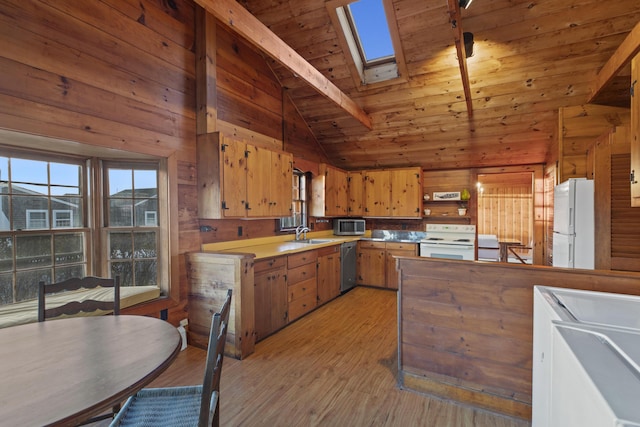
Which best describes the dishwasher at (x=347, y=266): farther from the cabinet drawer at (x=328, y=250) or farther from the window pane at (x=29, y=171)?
the window pane at (x=29, y=171)

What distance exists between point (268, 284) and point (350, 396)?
137cm

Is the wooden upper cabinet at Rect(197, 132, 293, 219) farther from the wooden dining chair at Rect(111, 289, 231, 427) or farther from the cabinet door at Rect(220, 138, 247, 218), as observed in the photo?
the wooden dining chair at Rect(111, 289, 231, 427)

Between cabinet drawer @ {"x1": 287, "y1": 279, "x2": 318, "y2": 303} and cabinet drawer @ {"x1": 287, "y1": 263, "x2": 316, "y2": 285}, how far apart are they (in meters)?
0.05

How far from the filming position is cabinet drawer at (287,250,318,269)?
351cm

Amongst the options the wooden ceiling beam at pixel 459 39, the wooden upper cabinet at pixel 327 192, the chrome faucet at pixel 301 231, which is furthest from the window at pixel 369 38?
the chrome faucet at pixel 301 231

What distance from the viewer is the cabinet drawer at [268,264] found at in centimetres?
299

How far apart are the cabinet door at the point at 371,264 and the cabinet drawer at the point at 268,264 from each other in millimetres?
2265

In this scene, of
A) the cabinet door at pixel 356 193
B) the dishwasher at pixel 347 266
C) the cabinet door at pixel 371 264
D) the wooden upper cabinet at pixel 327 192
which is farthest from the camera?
the cabinet door at pixel 356 193

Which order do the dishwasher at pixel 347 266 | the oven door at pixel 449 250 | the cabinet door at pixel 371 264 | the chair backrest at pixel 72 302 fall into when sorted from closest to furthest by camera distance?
1. the chair backrest at pixel 72 302
2. the oven door at pixel 449 250
3. the dishwasher at pixel 347 266
4. the cabinet door at pixel 371 264

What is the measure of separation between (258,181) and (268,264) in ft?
3.14

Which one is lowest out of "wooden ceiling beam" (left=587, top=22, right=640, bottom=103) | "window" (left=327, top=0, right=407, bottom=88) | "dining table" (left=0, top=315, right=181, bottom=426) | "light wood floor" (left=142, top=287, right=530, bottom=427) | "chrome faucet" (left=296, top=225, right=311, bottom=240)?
"light wood floor" (left=142, top=287, right=530, bottom=427)

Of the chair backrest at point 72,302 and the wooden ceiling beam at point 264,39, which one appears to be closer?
the chair backrest at point 72,302

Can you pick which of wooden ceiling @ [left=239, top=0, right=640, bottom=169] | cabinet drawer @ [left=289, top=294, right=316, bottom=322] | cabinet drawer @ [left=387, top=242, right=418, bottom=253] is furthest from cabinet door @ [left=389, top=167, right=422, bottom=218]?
cabinet drawer @ [left=289, top=294, right=316, bottom=322]

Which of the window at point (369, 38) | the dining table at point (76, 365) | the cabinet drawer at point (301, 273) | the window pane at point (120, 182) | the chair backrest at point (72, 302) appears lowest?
the cabinet drawer at point (301, 273)
